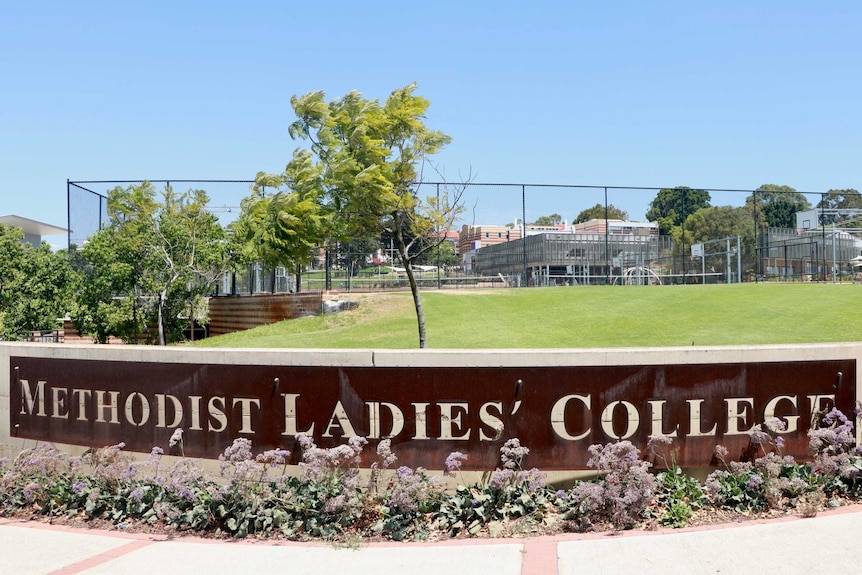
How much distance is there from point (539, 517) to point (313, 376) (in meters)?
2.57

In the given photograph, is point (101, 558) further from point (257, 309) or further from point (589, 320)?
point (257, 309)

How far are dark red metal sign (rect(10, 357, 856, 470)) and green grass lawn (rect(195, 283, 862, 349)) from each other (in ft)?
30.5

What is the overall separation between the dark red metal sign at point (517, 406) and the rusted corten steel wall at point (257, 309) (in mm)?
16145

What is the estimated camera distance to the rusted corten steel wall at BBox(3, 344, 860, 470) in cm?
691

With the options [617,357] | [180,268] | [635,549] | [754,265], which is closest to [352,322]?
[180,268]

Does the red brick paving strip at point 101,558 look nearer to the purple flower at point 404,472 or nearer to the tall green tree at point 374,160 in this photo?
the purple flower at point 404,472

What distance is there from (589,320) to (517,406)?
537 inches

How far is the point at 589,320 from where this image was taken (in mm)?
20062

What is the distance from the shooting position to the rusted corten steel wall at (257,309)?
937 inches

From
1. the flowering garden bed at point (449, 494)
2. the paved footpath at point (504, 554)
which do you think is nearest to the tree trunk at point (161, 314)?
the flowering garden bed at point (449, 494)

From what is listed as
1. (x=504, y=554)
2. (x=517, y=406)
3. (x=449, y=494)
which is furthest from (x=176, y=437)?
(x=504, y=554)

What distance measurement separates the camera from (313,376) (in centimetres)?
716

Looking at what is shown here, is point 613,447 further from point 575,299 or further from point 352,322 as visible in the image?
point 575,299

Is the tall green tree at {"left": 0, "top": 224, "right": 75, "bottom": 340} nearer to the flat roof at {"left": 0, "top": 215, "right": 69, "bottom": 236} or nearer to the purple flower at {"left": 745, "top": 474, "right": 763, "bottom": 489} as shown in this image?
the purple flower at {"left": 745, "top": 474, "right": 763, "bottom": 489}
